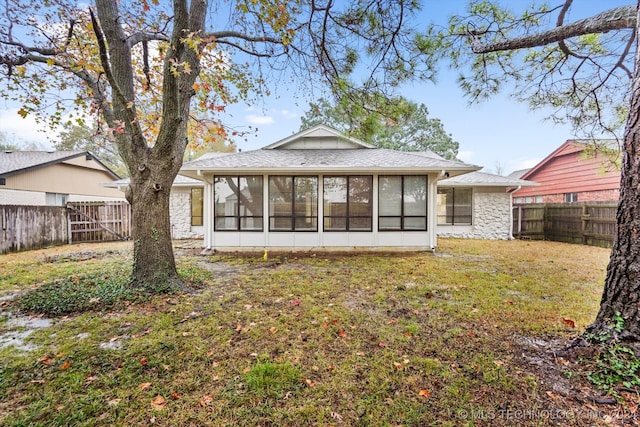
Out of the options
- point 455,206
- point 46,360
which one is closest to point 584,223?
point 455,206

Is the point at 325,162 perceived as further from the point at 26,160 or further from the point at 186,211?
the point at 26,160

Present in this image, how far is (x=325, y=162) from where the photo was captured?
336 inches

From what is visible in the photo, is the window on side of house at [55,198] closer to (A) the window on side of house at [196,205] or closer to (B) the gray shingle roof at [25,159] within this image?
(B) the gray shingle roof at [25,159]

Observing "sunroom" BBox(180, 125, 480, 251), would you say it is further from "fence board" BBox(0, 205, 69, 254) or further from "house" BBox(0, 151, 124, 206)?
"house" BBox(0, 151, 124, 206)

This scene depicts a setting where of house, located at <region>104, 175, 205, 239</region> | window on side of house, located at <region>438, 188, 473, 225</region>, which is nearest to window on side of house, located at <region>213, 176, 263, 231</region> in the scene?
house, located at <region>104, 175, 205, 239</region>

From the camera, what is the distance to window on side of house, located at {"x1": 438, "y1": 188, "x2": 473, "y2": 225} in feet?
38.6

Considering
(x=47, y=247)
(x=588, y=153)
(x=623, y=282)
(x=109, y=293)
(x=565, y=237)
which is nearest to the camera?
(x=623, y=282)

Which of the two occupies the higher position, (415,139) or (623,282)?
(415,139)

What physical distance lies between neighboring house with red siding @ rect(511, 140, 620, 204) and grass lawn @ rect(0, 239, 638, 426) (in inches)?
383

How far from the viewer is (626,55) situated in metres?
4.14

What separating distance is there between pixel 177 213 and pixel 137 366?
10.4 m

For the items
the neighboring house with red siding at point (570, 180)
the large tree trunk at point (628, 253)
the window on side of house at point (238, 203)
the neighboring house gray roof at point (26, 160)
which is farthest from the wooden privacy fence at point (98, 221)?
the neighboring house with red siding at point (570, 180)

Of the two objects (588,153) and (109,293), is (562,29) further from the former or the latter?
(109,293)

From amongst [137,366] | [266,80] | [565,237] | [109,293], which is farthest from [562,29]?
[565,237]
